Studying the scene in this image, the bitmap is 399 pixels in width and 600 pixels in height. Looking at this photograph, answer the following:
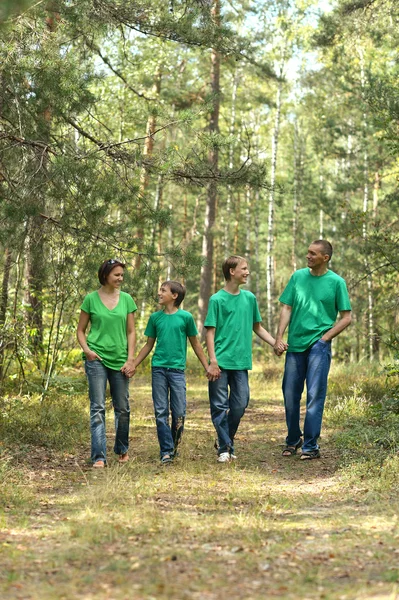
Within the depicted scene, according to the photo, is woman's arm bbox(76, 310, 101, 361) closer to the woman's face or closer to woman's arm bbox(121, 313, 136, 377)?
woman's arm bbox(121, 313, 136, 377)

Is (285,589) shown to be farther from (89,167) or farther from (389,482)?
(89,167)

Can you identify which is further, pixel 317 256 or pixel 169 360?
pixel 317 256

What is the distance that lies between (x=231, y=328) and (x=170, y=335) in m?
0.62

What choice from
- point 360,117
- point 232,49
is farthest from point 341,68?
point 232,49

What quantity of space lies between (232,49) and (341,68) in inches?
722

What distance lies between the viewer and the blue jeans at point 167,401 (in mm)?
7723

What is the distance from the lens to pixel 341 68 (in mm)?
27094

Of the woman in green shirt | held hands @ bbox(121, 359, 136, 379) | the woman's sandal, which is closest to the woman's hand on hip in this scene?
the woman in green shirt

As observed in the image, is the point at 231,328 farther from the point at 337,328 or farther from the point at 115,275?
the point at 115,275

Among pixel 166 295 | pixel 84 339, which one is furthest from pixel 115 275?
pixel 84 339

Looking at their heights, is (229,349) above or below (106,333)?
below

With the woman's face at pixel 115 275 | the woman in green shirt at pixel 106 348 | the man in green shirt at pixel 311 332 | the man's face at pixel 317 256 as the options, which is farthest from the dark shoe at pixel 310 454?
the woman's face at pixel 115 275

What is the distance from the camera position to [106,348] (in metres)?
7.60

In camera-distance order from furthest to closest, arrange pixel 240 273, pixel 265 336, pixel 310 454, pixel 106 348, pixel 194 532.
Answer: pixel 265 336 < pixel 310 454 < pixel 240 273 < pixel 106 348 < pixel 194 532
